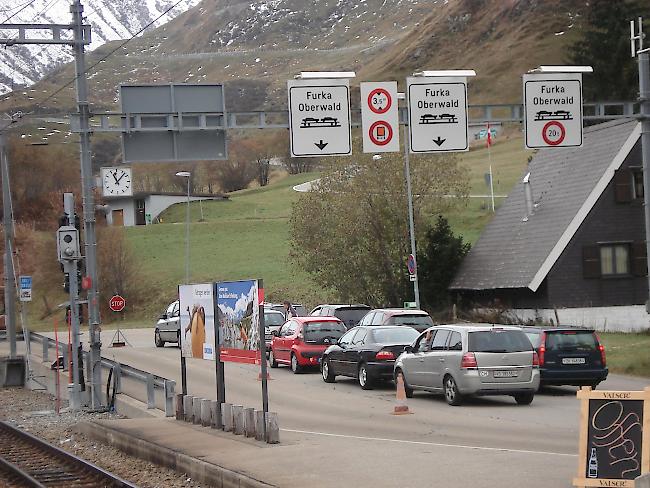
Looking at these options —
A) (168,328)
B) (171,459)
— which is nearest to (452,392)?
(171,459)

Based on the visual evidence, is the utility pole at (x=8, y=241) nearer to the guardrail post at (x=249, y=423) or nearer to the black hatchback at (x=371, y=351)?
the black hatchback at (x=371, y=351)

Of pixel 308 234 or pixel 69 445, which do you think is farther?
pixel 308 234

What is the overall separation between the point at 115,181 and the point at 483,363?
10.3m

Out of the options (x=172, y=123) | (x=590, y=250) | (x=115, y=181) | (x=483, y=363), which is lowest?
(x=483, y=363)

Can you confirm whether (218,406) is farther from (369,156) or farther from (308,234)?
(308,234)

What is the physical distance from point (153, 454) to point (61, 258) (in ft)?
30.6

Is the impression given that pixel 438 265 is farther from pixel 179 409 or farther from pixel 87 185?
pixel 179 409

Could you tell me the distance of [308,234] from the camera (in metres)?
56.7

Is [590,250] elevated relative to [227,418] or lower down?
elevated

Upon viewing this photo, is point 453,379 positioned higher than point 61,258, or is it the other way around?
point 61,258

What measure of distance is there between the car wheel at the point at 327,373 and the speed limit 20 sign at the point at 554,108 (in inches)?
311

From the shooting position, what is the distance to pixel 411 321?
1232 inches

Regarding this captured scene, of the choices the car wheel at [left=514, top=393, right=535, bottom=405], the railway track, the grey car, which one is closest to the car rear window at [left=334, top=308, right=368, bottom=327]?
the grey car

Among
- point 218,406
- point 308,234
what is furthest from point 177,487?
point 308,234
